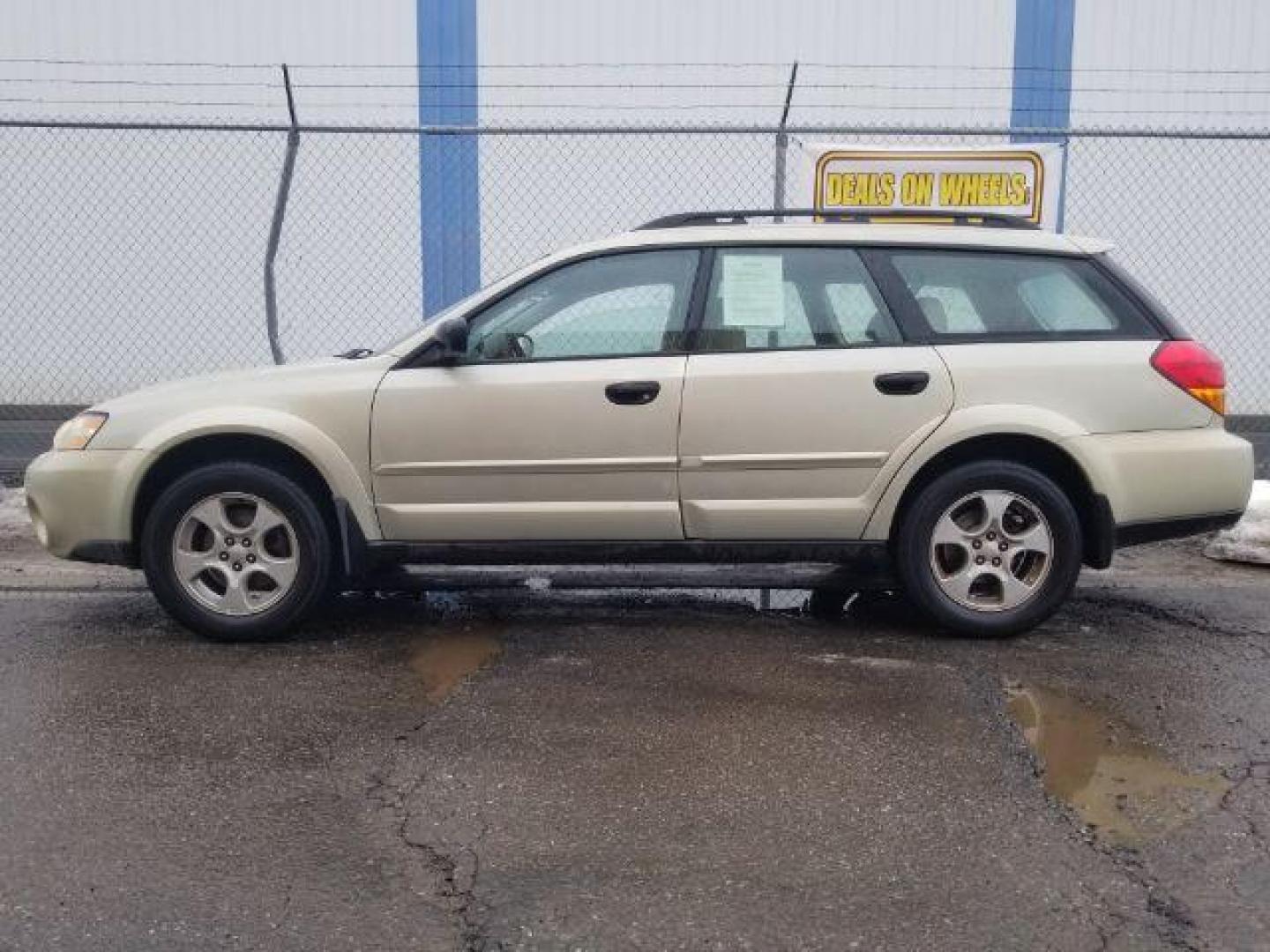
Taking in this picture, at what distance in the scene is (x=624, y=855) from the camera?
10.3 feet

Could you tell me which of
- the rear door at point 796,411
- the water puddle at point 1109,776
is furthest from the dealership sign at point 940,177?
the water puddle at point 1109,776

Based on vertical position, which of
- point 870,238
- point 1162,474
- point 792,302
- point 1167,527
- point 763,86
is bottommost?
point 1167,527

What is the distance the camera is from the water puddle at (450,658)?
450 cm

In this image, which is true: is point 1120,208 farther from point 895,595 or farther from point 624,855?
point 624,855

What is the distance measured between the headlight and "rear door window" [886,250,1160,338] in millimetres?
3179

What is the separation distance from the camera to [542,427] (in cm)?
487

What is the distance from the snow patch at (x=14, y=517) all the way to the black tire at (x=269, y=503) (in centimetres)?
253

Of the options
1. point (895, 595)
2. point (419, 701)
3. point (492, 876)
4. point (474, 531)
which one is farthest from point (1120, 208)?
point (492, 876)

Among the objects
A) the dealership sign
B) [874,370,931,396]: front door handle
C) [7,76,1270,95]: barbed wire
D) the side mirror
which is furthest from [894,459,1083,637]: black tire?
[7,76,1270,95]: barbed wire

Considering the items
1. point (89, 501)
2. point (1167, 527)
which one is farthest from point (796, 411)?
point (89, 501)

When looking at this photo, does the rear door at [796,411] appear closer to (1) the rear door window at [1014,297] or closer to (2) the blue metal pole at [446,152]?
(1) the rear door window at [1014,297]

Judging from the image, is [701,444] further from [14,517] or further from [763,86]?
[763,86]

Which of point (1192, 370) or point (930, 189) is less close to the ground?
point (930, 189)

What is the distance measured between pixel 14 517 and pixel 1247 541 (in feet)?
22.1
